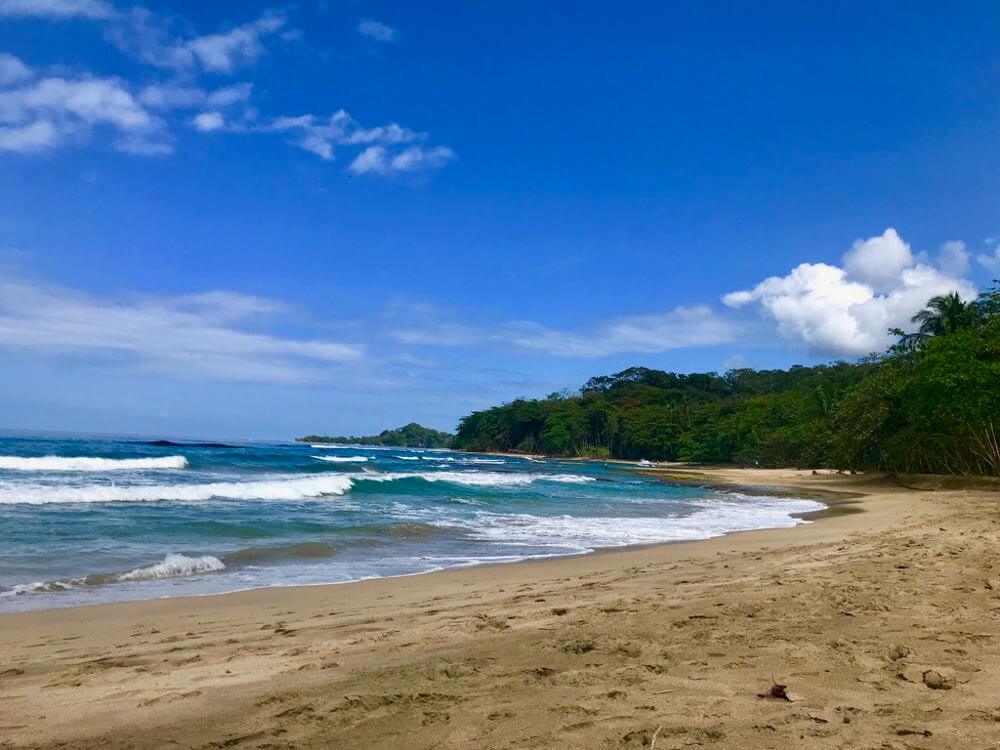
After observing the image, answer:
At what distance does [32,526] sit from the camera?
12.7 metres

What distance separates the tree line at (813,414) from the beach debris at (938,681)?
80.1 feet

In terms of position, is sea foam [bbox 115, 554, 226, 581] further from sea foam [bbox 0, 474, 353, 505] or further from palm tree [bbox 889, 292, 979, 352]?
palm tree [bbox 889, 292, 979, 352]

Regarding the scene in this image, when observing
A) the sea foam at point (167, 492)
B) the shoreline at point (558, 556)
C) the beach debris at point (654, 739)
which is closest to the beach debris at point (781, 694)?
the beach debris at point (654, 739)

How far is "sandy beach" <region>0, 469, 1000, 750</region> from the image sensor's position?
125 inches

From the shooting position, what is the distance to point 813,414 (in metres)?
55.3

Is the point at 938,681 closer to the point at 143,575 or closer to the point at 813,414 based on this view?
the point at 143,575

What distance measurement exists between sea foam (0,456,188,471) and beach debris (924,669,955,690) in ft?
120

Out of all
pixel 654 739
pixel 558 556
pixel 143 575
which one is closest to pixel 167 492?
pixel 143 575

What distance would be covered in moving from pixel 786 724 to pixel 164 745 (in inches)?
114

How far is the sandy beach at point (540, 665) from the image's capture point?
317 centimetres

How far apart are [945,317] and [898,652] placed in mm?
41471

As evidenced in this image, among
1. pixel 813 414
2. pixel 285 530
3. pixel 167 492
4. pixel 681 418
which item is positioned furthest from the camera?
pixel 681 418

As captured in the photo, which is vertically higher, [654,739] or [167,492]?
[654,739]

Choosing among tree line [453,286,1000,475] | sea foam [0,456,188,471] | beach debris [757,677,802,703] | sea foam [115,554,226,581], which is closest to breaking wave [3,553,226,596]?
sea foam [115,554,226,581]
